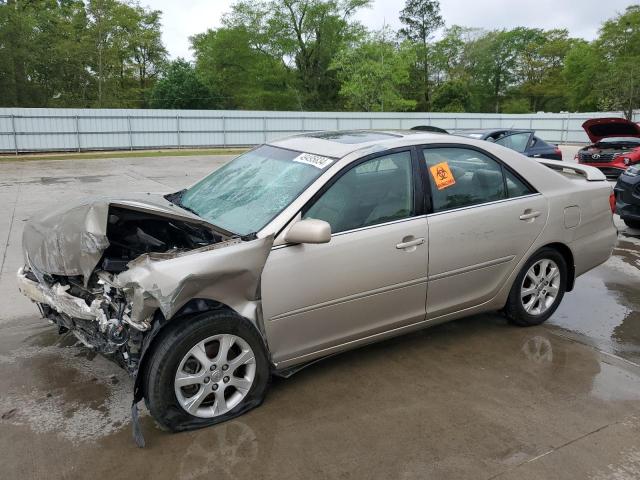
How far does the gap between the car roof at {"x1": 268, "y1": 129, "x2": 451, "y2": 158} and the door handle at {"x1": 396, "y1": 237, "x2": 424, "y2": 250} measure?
26.2 inches

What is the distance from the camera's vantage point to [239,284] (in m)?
3.00

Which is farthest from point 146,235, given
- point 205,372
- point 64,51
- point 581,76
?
point 581,76

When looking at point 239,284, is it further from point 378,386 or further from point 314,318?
point 378,386

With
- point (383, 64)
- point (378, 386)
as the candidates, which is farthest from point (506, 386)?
point (383, 64)

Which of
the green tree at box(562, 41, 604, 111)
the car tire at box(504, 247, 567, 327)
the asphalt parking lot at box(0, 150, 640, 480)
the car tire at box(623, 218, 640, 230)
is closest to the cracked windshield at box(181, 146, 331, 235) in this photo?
the asphalt parking lot at box(0, 150, 640, 480)

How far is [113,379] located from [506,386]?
8.44 feet

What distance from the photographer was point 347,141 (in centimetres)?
388

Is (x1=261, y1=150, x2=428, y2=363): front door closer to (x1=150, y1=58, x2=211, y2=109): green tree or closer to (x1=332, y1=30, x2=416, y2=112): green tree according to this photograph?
(x1=332, y1=30, x2=416, y2=112): green tree

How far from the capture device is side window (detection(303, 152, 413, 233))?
3392 millimetres

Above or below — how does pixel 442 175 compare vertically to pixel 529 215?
above

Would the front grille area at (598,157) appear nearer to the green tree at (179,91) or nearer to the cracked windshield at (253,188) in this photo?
the cracked windshield at (253,188)

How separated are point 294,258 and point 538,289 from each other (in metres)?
2.34

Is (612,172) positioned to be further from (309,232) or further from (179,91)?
(179,91)

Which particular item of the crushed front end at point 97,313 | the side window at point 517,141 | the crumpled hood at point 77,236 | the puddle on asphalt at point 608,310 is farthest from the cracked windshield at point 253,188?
the side window at point 517,141
